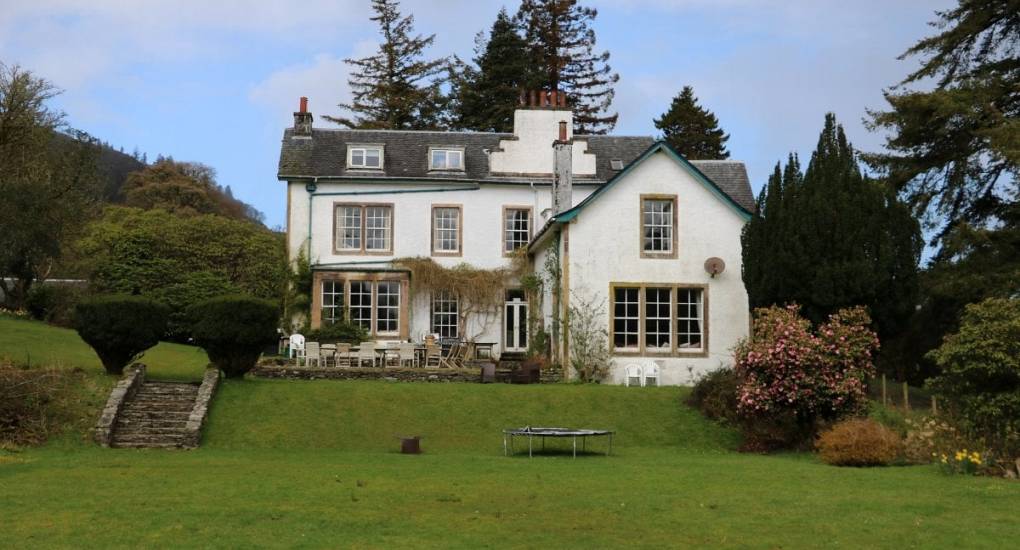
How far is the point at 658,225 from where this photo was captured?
30.6 metres

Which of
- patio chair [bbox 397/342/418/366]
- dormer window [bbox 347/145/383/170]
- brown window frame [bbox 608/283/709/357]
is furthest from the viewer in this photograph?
dormer window [bbox 347/145/383/170]

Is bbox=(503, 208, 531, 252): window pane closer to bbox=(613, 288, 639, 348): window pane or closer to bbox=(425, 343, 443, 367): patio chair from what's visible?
bbox=(425, 343, 443, 367): patio chair

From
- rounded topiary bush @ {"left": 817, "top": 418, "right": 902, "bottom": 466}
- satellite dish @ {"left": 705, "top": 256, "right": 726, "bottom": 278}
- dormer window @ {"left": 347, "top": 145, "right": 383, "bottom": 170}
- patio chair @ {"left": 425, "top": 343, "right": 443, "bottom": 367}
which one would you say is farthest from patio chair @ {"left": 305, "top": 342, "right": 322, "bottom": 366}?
rounded topiary bush @ {"left": 817, "top": 418, "right": 902, "bottom": 466}

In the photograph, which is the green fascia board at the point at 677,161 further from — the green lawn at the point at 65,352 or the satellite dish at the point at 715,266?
the green lawn at the point at 65,352

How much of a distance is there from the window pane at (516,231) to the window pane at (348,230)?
4784 mm

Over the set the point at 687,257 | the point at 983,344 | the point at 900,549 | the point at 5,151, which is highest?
the point at 5,151

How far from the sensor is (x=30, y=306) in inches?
1593

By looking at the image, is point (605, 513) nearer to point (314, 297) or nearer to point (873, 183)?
point (873, 183)

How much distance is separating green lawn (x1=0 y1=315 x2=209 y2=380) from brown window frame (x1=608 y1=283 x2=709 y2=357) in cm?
1112

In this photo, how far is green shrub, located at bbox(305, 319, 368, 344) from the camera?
33906 millimetres

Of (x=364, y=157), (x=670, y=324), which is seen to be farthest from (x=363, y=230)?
(x=670, y=324)

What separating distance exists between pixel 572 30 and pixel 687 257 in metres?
29.6

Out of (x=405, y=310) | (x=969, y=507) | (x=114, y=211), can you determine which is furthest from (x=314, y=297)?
(x=969, y=507)

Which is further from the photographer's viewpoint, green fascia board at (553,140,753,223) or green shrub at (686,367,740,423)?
green fascia board at (553,140,753,223)
